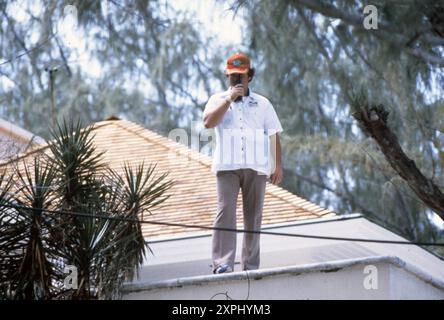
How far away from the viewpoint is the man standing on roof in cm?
1152

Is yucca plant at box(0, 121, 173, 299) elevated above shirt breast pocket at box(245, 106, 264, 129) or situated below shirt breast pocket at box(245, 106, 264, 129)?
below

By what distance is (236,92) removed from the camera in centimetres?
1152

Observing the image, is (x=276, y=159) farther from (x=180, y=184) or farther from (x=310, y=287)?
(x=180, y=184)

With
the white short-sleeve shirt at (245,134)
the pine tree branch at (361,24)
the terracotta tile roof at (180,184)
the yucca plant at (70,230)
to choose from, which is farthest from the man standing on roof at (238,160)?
the pine tree branch at (361,24)

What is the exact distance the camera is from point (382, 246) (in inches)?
543

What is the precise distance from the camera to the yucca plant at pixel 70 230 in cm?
1135

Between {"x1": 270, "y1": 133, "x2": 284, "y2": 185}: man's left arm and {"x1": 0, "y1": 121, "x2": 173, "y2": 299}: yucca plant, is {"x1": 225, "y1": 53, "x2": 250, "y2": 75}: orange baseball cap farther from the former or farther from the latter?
{"x1": 0, "y1": 121, "x2": 173, "y2": 299}: yucca plant

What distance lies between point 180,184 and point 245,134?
3742 millimetres

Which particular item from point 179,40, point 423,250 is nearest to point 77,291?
point 423,250

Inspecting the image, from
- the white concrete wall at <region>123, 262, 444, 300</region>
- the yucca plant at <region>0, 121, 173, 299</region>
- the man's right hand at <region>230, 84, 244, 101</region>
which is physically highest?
the man's right hand at <region>230, 84, 244, 101</region>

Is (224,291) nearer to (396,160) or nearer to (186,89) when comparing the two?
(396,160)

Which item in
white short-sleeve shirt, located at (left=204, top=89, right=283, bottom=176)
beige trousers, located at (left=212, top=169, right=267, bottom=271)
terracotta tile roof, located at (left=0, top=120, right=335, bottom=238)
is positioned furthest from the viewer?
terracotta tile roof, located at (left=0, top=120, right=335, bottom=238)

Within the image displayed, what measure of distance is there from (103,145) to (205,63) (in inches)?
561

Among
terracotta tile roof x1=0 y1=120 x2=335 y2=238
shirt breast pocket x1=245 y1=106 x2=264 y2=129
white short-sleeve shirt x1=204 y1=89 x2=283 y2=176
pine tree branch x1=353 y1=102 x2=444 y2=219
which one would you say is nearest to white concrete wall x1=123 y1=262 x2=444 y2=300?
pine tree branch x1=353 y1=102 x2=444 y2=219
